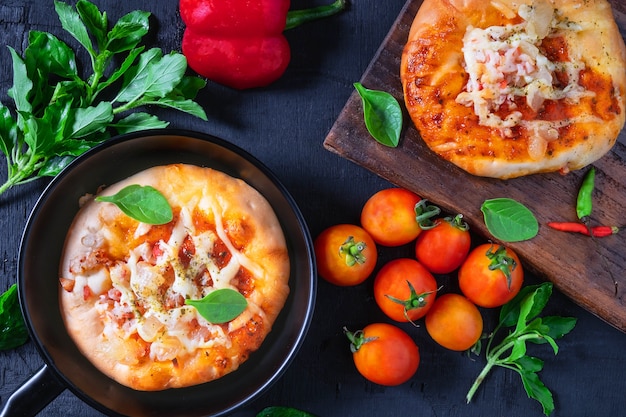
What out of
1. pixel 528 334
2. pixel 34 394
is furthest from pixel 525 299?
pixel 34 394

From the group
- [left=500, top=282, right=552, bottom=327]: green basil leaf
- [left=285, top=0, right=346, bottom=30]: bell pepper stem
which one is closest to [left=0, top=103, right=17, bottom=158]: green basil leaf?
[left=285, top=0, right=346, bottom=30]: bell pepper stem

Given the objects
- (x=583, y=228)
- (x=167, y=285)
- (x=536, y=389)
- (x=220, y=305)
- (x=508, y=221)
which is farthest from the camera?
(x=536, y=389)

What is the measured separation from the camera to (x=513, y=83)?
2379 mm

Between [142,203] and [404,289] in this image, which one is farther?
[404,289]

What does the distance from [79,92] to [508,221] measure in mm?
1644

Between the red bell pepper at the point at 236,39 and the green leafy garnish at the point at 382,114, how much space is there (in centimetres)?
38

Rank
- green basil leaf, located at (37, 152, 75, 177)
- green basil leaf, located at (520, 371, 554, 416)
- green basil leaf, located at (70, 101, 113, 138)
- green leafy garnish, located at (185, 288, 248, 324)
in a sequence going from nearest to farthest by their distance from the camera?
green leafy garnish, located at (185, 288, 248, 324) → green basil leaf, located at (70, 101, 113, 138) → green basil leaf, located at (37, 152, 75, 177) → green basil leaf, located at (520, 371, 554, 416)

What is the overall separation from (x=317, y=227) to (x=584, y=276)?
1017mm

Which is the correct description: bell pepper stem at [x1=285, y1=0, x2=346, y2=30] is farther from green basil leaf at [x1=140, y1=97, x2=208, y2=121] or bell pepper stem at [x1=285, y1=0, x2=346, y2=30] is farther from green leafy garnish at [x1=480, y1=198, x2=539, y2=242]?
green leafy garnish at [x1=480, y1=198, x2=539, y2=242]

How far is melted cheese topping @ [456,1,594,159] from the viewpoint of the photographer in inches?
92.7

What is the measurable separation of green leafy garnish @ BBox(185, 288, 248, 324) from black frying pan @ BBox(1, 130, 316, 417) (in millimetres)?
282

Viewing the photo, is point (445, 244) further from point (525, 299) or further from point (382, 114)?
point (382, 114)

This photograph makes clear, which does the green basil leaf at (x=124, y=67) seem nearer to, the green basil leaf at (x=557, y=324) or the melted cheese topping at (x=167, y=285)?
the melted cheese topping at (x=167, y=285)

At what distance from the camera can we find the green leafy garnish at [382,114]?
242cm
